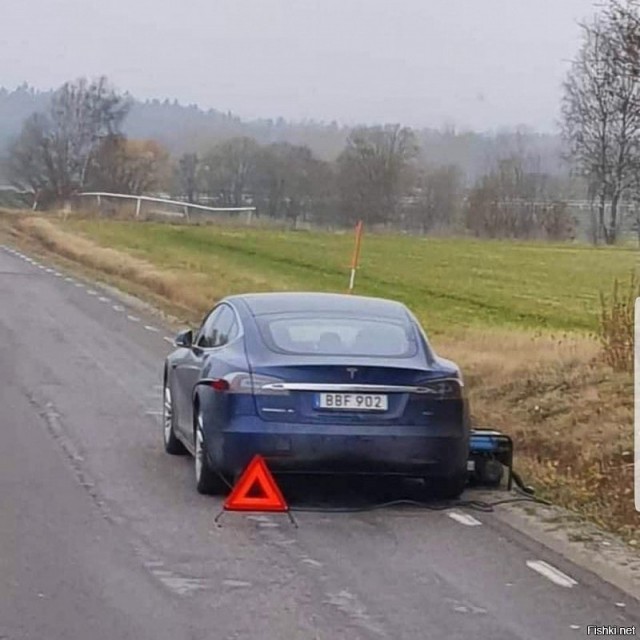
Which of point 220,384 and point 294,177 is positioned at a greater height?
point 294,177

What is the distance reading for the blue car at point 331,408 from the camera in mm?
10383

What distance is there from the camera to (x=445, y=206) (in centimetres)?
8194

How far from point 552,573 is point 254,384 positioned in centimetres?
261

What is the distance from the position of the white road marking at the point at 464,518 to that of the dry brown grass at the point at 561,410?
30.1 inches

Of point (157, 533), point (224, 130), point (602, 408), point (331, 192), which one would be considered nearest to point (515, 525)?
point (157, 533)

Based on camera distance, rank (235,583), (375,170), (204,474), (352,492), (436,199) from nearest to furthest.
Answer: (235,583) → (204,474) → (352,492) → (436,199) → (375,170)

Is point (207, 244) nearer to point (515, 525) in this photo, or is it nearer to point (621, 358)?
point (621, 358)

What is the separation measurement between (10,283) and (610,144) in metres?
14.9

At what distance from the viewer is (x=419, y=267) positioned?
43906mm

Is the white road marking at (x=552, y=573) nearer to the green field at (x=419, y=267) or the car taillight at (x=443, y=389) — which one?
the car taillight at (x=443, y=389)

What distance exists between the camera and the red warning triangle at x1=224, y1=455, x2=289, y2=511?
10141 millimetres

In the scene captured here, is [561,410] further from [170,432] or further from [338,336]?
[338,336]

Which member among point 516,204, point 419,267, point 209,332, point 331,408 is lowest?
point 419,267

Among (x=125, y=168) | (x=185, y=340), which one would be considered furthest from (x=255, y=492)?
(x=125, y=168)
